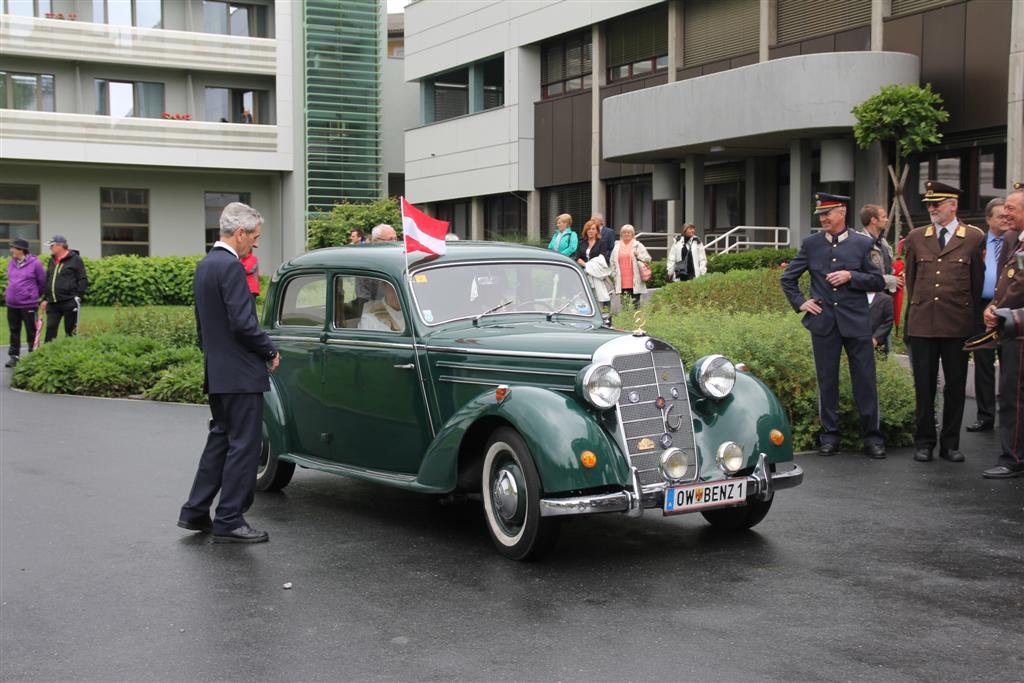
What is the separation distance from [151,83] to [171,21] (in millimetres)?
2395

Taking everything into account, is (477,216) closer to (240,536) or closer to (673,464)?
(240,536)

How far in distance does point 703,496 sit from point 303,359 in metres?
3.21

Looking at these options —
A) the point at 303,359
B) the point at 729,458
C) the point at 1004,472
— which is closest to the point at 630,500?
the point at 729,458

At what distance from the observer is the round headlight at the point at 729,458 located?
261 inches

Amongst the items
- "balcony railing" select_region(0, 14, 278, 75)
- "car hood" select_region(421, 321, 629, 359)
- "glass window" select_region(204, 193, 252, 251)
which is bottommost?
"car hood" select_region(421, 321, 629, 359)

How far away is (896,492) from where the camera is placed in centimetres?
827

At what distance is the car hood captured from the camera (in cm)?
671

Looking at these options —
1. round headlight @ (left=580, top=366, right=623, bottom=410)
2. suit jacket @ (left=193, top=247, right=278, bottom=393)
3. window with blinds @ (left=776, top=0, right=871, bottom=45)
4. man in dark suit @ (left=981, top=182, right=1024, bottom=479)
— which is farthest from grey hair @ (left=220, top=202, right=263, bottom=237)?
window with blinds @ (left=776, top=0, right=871, bottom=45)

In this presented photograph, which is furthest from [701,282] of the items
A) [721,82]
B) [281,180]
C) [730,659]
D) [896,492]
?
[281,180]

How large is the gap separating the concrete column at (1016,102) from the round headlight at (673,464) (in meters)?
16.3

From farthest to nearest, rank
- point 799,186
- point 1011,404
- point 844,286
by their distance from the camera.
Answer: point 799,186 < point 844,286 < point 1011,404

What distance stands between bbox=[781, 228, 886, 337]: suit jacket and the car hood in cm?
292

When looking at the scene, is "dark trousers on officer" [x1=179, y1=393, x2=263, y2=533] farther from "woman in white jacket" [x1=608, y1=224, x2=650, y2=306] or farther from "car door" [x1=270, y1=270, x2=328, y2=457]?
"woman in white jacket" [x1=608, y1=224, x2=650, y2=306]

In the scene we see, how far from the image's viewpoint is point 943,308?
30.8 feet
